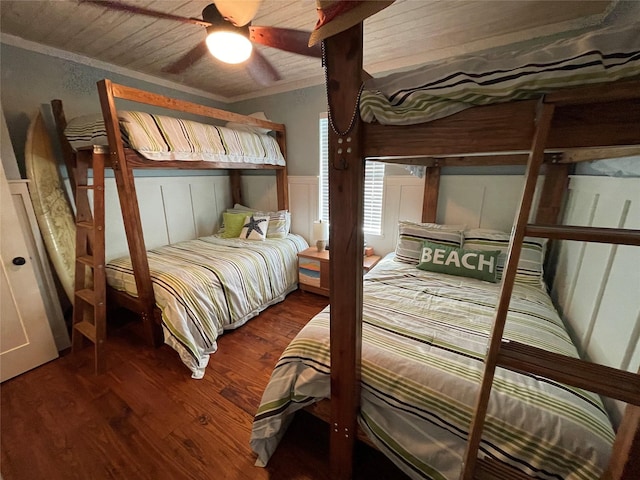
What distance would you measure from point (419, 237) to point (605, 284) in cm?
122

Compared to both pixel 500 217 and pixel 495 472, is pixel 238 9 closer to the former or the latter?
pixel 495 472

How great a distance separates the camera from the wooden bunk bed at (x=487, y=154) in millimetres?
604

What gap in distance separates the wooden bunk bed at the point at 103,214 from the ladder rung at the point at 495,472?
2195 mm

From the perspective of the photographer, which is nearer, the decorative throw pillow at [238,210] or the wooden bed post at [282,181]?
the wooden bed post at [282,181]

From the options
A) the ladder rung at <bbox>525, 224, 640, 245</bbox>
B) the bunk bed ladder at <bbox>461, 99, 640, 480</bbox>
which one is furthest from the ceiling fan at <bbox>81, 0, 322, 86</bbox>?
the ladder rung at <bbox>525, 224, 640, 245</bbox>

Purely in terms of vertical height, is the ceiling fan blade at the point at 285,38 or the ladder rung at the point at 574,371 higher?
the ceiling fan blade at the point at 285,38

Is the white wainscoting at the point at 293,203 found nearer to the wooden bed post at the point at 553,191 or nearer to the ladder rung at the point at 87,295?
the wooden bed post at the point at 553,191

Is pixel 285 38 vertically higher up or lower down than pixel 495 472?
higher up

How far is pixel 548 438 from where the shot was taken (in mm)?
805

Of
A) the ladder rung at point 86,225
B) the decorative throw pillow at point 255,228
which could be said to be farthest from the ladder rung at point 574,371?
the decorative throw pillow at point 255,228

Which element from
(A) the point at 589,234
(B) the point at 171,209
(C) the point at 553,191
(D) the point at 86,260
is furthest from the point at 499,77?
(B) the point at 171,209

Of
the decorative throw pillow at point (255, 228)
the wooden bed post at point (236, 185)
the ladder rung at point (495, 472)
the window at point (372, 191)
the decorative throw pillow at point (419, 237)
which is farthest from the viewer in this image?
the wooden bed post at point (236, 185)

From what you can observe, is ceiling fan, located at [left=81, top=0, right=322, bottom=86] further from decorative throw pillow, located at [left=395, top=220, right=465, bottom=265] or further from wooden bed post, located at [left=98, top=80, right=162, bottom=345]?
decorative throw pillow, located at [left=395, top=220, right=465, bottom=265]

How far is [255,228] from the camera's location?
122 inches
